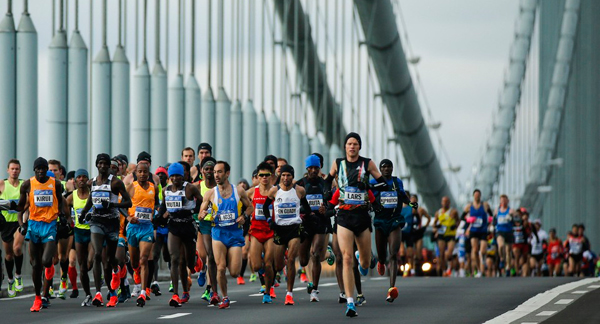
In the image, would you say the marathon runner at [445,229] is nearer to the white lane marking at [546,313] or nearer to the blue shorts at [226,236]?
the blue shorts at [226,236]

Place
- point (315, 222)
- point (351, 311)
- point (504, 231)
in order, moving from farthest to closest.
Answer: point (504, 231)
point (315, 222)
point (351, 311)

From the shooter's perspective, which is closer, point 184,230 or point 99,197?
point 99,197

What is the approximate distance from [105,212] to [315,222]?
2367 millimetres

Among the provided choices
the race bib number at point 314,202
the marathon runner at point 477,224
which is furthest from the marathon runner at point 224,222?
the marathon runner at point 477,224

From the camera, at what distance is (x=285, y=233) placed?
48.7 ft

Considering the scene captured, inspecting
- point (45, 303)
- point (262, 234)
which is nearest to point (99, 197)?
point (45, 303)

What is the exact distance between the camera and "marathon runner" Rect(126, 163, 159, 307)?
14.6 m

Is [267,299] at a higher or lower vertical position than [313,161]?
lower

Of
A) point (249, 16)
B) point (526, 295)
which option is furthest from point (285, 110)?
point (526, 295)

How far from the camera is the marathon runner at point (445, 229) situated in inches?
1067

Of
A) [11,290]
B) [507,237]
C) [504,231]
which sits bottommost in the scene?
[11,290]

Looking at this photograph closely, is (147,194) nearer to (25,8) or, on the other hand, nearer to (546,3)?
(25,8)

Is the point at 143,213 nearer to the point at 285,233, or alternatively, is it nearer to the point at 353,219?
the point at 285,233

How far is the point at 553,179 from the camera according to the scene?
289 ft
